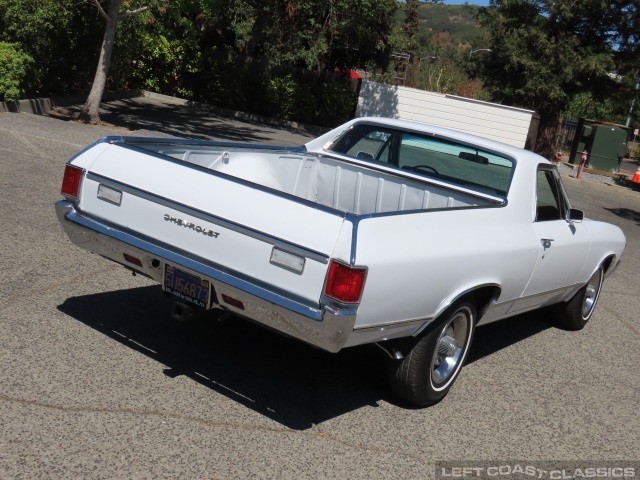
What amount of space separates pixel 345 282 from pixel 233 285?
26.5 inches

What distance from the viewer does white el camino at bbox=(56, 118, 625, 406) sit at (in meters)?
4.33

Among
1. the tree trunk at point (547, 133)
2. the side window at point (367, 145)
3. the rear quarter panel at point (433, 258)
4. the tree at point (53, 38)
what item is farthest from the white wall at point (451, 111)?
the rear quarter panel at point (433, 258)

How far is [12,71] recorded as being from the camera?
15633 mm

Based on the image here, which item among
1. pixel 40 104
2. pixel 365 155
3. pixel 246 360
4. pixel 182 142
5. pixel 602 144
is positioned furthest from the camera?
pixel 602 144

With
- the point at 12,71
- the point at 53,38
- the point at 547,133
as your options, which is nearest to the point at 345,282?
the point at 12,71

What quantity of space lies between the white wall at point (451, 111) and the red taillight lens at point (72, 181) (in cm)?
2430

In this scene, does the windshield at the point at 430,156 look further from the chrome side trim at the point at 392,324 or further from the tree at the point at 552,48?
the tree at the point at 552,48

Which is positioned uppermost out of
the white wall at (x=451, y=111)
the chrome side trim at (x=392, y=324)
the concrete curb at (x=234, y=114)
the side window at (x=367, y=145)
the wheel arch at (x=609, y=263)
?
the side window at (x=367, y=145)

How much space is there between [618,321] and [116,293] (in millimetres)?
5112

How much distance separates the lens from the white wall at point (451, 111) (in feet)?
94.0

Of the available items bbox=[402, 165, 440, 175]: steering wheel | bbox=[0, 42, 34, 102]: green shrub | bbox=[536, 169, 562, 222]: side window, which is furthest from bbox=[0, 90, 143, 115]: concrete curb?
bbox=[536, 169, 562, 222]: side window

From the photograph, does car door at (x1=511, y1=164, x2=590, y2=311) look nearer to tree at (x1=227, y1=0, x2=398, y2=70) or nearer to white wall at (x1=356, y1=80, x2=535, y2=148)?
tree at (x1=227, y1=0, x2=398, y2=70)

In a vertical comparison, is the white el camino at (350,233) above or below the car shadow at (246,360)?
above

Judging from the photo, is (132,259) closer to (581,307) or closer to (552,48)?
(581,307)
